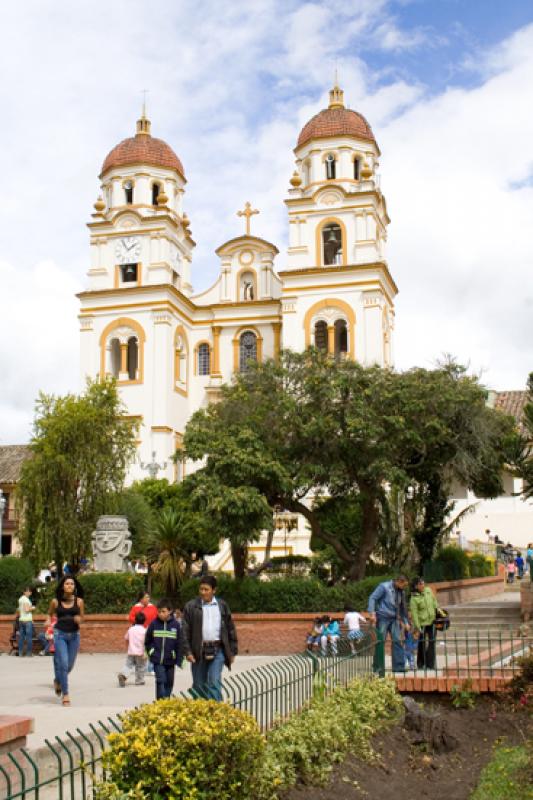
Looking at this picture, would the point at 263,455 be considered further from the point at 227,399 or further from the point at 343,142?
the point at 343,142

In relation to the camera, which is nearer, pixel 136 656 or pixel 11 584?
pixel 136 656

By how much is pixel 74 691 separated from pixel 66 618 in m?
2.49

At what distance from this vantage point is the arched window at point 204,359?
151 ft

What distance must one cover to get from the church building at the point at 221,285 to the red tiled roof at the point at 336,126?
64 millimetres

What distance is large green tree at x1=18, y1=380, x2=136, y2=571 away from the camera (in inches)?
1104

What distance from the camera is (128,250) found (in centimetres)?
4547

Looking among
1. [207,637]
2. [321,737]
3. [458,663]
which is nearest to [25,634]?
[458,663]

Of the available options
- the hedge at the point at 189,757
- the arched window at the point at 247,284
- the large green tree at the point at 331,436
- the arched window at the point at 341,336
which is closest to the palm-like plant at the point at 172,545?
the large green tree at the point at 331,436

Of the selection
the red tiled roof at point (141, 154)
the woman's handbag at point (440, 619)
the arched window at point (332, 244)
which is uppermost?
the red tiled roof at point (141, 154)

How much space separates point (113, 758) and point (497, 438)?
19135mm

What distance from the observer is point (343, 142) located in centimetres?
4419

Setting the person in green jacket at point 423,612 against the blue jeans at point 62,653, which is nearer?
the blue jeans at point 62,653

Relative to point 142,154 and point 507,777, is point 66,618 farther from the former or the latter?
point 142,154

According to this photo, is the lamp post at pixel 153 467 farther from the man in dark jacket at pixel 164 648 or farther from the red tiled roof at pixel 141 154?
the man in dark jacket at pixel 164 648
